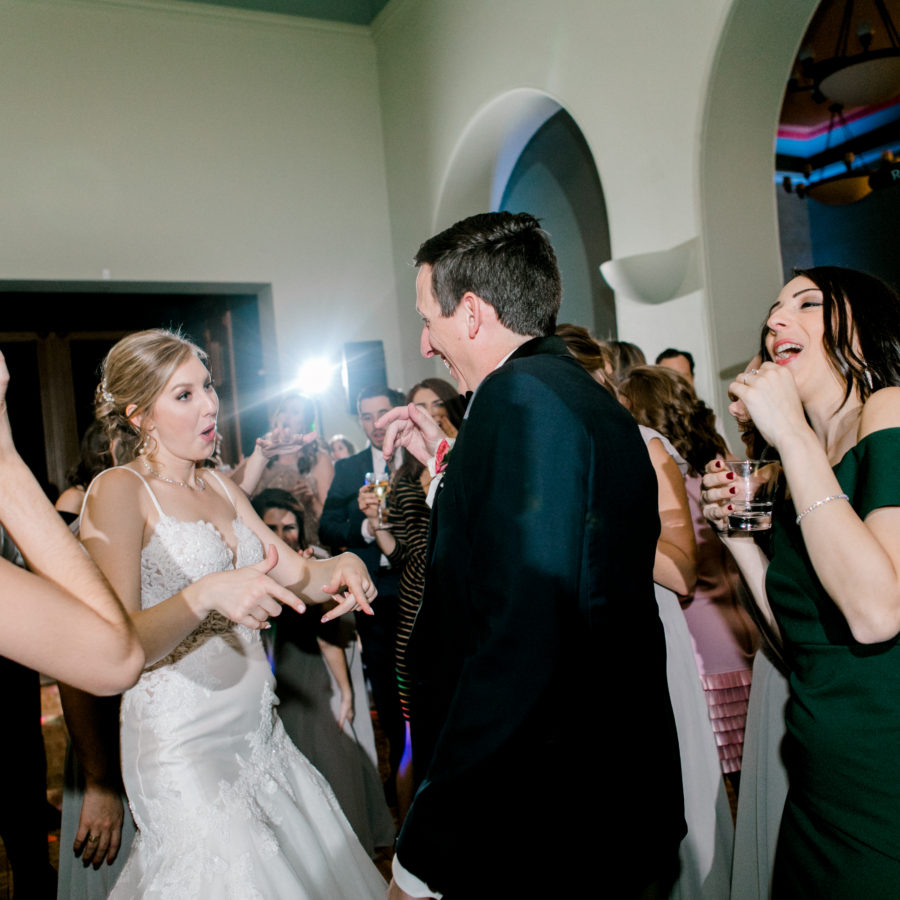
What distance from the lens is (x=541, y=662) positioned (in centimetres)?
108

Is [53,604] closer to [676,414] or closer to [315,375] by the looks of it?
[676,414]

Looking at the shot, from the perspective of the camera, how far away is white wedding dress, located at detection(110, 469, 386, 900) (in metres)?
1.59

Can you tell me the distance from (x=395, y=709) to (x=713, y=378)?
2.09 meters

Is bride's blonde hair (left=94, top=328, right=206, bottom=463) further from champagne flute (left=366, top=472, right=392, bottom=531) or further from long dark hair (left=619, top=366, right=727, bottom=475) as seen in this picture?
long dark hair (left=619, top=366, right=727, bottom=475)

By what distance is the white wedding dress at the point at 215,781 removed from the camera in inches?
62.6

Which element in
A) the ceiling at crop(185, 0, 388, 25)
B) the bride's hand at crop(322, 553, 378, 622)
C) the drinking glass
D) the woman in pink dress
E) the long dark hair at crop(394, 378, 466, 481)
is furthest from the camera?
the ceiling at crop(185, 0, 388, 25)

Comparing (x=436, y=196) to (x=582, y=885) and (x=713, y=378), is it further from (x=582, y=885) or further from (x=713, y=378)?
(x=582, y=885)

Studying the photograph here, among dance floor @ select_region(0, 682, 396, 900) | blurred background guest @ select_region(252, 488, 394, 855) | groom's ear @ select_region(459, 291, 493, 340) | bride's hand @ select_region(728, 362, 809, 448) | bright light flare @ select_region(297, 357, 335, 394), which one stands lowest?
dance floor @ select_region(0, 682, 396, 900)

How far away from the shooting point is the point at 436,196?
630 centimetres

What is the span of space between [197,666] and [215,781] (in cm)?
24

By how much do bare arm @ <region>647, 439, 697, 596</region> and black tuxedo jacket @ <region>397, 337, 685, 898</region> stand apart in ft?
2.48

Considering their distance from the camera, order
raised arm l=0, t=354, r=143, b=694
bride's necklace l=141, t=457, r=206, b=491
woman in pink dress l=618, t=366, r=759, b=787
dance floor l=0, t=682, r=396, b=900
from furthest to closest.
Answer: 1. dance floor l=0, t=682, r=396, b=900
2. woman in pink dress l=618, t=366, r=759, b=787
3. bride's necklace l=141, t=457, r=206, b=491
4. raised arm l=0, t=354, r=143, b=694

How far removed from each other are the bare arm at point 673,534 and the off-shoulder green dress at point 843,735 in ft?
1.99

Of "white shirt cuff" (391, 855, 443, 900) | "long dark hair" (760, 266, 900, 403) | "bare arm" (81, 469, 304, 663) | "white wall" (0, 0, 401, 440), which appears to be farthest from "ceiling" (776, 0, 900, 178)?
"white shirt cuff" (391, 855, 443, 900)
